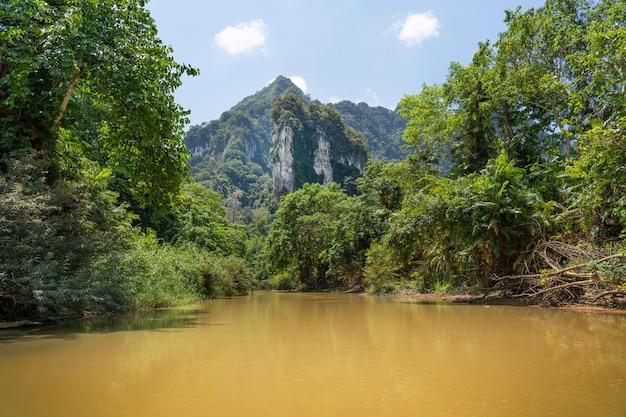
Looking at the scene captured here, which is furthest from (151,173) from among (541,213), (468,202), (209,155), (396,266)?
(209,155)

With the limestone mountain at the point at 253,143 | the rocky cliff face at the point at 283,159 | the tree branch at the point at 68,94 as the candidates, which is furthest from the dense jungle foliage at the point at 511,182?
the limestone mountain at the point at 253,143

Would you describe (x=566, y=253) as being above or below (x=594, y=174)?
below

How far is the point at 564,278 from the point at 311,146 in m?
71.5

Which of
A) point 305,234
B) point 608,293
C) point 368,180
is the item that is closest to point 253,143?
point 305,234

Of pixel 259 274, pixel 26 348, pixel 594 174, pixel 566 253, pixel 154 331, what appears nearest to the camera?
pixel 26 348

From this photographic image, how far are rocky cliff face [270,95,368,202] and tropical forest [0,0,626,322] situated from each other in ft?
172

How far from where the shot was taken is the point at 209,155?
366ft

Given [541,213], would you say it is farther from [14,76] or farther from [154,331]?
[14,76]

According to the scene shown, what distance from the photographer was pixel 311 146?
259 feet

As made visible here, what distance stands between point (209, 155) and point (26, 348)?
111m

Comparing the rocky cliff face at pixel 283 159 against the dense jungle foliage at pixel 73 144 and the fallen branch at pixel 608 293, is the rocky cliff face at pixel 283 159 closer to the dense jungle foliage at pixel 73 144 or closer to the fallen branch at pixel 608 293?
the dense jungle foliage at pixel 73 144

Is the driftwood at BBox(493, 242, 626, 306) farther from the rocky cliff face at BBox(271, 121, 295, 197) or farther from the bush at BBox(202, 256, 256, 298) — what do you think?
the rocky cliff face at BBox(271, 121, 295, 197)

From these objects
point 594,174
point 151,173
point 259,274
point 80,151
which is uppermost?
point 80,151

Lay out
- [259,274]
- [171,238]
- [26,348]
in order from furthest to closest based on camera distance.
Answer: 1. [259,274]
2. [171,238]
3. [26,348]
